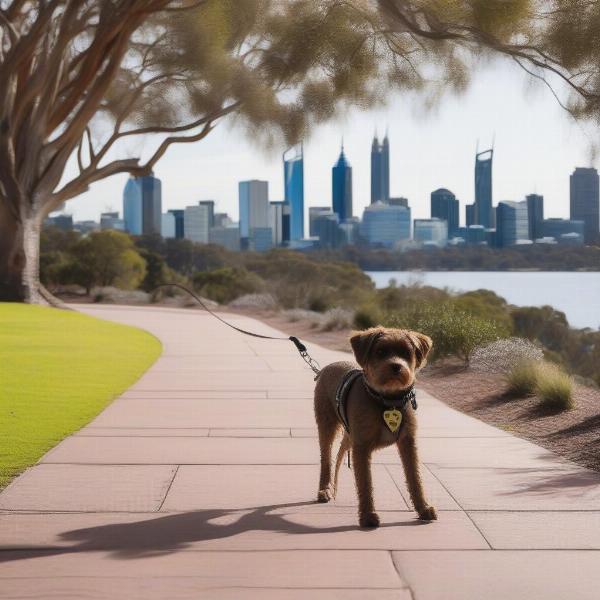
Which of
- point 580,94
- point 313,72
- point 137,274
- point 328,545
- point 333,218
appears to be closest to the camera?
point 328,545

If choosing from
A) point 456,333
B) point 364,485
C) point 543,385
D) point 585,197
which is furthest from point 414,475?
point 585,197

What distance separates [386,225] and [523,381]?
48537 mm

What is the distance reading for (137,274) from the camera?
50.1m

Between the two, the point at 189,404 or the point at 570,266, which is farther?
the point at 570,266

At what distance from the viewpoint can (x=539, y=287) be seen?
29750mm

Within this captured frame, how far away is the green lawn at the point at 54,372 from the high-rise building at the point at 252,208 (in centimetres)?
5299

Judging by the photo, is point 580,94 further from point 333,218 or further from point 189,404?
point 333,218

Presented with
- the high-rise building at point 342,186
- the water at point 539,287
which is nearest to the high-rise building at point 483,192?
the water at point 539,287

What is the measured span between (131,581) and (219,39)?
92.8ft

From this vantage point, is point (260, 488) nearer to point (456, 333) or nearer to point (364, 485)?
point (364, 485)

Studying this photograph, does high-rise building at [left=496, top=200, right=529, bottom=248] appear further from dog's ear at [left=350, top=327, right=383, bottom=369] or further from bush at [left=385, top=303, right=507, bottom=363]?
dog's ear at [left=350, top=327, right=383, bottom=369]

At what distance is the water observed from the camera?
77.7ft

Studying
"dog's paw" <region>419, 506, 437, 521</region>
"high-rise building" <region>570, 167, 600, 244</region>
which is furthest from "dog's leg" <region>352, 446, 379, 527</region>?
"high-rise building" <region>570, 167, 600, 244</region>

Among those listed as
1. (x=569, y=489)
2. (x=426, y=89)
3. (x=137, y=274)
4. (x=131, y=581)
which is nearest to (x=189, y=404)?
(x=569, y=489)
